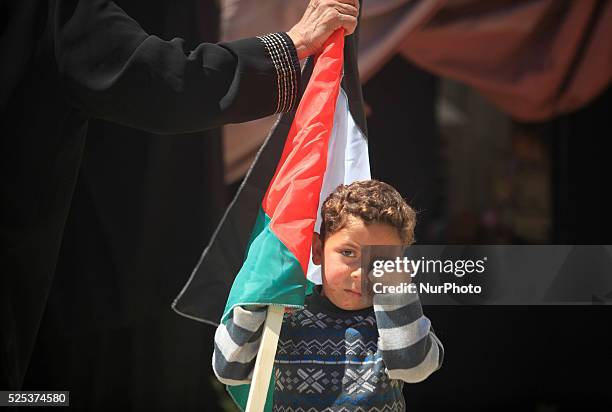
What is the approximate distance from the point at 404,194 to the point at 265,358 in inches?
67.2

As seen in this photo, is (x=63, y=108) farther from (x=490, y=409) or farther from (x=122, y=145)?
(x=490, y=409)

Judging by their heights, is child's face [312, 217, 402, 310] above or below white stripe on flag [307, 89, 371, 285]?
below

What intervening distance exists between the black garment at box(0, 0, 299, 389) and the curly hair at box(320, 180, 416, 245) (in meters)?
0.51

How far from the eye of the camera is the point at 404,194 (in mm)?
3523

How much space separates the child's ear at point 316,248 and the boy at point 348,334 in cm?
5

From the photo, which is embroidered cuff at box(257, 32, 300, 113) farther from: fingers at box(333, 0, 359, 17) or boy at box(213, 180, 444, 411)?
boy at box(213, 180, 444, 411)

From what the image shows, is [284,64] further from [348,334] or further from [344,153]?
[348,334]

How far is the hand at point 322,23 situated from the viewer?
2332 mm

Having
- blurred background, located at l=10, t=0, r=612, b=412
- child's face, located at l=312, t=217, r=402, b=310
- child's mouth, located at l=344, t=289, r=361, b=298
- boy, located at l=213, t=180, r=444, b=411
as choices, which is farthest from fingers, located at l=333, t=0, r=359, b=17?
blurred background, located at l=10, t=0, r=612, b=412

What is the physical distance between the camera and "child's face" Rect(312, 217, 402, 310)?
1.98 m

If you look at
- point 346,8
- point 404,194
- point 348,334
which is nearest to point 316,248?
point 348,334

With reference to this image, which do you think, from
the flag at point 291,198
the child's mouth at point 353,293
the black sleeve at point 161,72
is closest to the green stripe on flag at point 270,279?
the flag at point 291,198

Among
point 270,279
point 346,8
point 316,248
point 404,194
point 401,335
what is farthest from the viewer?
point 404,194

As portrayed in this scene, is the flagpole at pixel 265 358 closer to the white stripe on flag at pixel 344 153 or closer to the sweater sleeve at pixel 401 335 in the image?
the sweater sleeve at pixel 401 335
